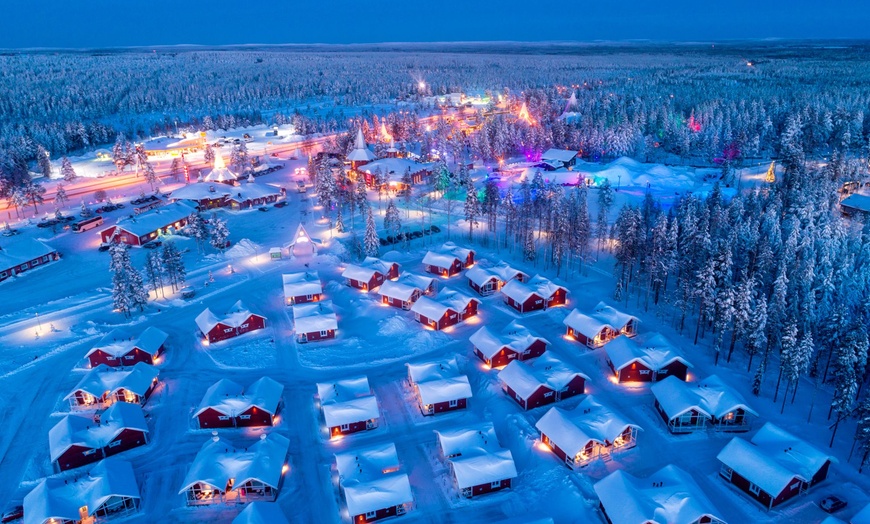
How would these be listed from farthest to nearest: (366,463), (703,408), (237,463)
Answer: (703,408) → (366,463) → (237,463)

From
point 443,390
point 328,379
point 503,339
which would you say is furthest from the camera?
point 503,339

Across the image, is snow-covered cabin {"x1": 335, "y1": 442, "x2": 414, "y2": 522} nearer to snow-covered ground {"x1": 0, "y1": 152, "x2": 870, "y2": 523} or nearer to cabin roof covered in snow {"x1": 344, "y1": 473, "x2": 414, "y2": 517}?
cabin roof covered in snow {"x1": 344, "y1": 473, "x2": 414, "y2": 517}

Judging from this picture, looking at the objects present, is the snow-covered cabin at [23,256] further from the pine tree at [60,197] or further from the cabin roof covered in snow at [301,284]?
the cabin roof covered in snow at [301,284]

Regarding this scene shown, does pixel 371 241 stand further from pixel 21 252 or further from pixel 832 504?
pixel 832 504

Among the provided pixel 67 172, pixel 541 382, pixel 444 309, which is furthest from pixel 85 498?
pixel 67 172

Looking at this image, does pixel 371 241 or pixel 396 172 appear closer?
pixel 371 241

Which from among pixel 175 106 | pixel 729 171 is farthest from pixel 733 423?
pixel 175 106

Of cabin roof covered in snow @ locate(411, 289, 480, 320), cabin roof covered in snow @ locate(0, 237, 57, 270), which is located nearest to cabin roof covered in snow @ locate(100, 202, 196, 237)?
cabin roof covered in snow @ locate(0, 237, 57, 270)

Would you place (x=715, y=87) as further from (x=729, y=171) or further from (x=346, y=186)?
(x=346, y=186)
